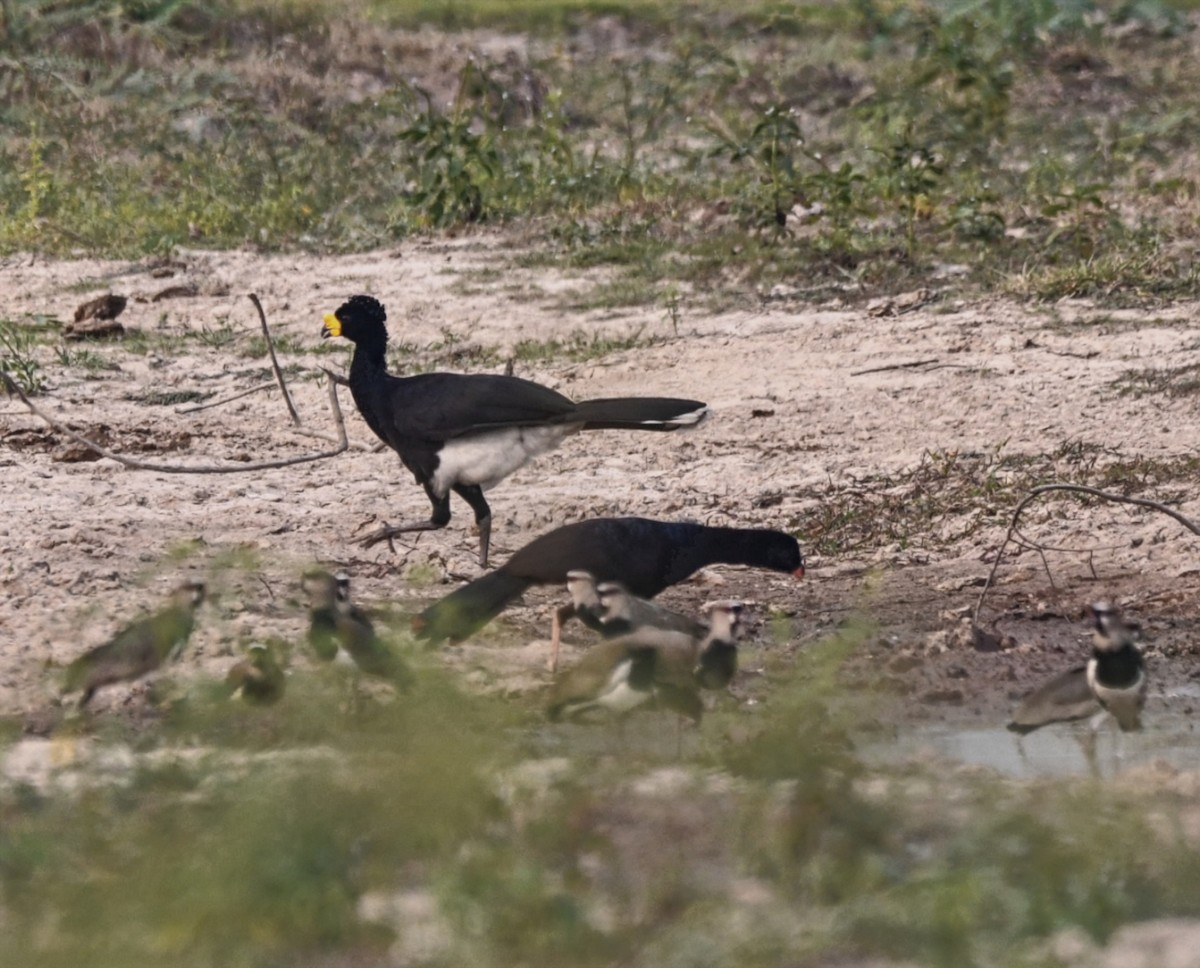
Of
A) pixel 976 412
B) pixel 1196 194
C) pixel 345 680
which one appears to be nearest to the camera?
pixel 345 680

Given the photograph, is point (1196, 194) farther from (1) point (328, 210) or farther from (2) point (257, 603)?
(2) point (257, 603)

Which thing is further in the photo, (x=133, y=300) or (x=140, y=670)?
(x=133, y=300)

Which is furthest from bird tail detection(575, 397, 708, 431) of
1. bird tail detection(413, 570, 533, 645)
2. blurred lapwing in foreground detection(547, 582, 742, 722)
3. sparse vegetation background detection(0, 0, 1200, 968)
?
blurred lapwing in foreground detection(547, 582, 742, 722)

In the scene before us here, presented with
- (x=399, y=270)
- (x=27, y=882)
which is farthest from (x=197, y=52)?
(x=27, y=882)

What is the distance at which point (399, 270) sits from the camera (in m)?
11.9

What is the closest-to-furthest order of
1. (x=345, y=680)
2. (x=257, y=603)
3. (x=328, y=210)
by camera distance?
1. (x=345, y=680)
2. (x=257, y=603)
3. (x=328, y=210)

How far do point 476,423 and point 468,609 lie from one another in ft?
3.99

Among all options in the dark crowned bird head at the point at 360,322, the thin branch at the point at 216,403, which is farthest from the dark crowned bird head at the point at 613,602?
the thin branch at the point at 216,403

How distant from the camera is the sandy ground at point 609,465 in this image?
6984 millimetres

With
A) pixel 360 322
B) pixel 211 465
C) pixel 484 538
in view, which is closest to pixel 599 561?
pixel 484 538

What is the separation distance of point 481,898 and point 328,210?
9.37 meters

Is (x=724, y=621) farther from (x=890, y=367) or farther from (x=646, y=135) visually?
(x=646, y=135)

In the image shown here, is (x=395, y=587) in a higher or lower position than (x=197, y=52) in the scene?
lower

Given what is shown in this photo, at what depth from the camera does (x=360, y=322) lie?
26.5 feet
